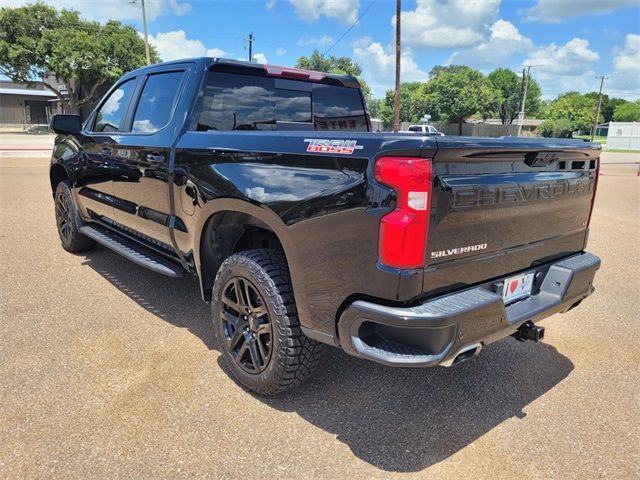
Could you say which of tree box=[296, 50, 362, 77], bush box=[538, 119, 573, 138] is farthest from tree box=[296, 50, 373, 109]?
bush box=[538, 119, 573, 138]

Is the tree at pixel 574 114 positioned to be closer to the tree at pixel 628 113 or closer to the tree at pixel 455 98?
the tree at pixel 628 113

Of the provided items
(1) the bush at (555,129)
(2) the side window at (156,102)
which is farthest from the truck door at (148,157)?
(1) the bush at (555,129)

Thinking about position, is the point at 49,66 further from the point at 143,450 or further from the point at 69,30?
the point at 143,450

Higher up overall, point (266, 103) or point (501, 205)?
point (266, 103)

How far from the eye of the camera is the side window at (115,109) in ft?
14.7

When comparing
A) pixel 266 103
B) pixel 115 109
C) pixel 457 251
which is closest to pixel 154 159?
pixel 266 103

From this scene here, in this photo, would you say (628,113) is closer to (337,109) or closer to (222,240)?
(337,109)

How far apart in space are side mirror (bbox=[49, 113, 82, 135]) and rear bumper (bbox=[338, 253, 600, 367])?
3922 mm

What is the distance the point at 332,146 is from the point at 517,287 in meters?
1.31

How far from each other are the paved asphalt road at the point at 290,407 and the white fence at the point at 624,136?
180ft

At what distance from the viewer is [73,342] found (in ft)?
12.1

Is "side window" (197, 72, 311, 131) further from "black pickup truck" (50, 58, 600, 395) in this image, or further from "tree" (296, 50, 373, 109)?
"tree" (296, 50, 373, 109)

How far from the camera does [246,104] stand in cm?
376

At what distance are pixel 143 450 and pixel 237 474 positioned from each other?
1.70 ft
